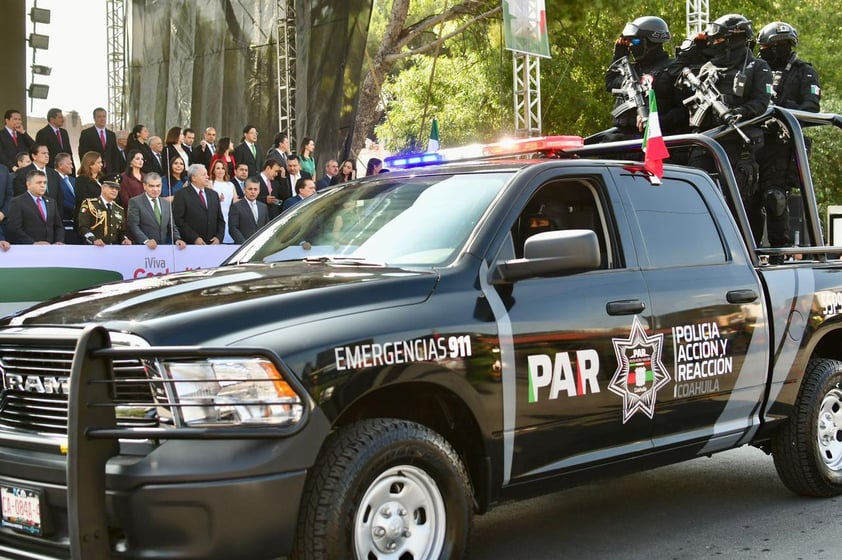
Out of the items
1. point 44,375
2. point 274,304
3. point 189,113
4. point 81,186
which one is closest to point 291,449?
point 274,304

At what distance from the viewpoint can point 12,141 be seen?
14453 millimetres

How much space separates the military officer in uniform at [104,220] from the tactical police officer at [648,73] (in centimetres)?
501

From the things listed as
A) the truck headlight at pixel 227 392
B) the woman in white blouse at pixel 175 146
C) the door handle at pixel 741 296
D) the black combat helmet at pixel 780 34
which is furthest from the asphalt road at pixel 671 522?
the woman in white blouse at pixel 175 146

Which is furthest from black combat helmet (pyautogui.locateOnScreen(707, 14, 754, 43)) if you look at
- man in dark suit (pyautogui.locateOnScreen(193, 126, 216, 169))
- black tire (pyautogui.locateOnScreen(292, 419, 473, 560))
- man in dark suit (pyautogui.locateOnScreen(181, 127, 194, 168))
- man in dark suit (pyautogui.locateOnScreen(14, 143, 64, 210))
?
man in dark suit (pyautogui.locateOnScreen(193, 126, 216, 169))

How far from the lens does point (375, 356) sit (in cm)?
397

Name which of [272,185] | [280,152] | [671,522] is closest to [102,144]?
[280,152]

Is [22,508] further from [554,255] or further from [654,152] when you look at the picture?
[654,152]

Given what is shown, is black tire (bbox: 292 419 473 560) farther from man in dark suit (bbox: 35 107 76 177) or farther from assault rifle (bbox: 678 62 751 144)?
man in dark suit (bbox: 35 107 76 177)

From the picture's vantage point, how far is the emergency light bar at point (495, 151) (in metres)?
5.54

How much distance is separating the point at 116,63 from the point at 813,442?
19007mm

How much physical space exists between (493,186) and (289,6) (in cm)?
1493

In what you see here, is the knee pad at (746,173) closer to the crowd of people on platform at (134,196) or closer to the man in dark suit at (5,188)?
the crowd of people on platform at (134,196)

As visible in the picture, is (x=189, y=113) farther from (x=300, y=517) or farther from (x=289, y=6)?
(x=300, y=517)

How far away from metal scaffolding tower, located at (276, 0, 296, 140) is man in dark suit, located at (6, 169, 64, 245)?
26.6 ft
